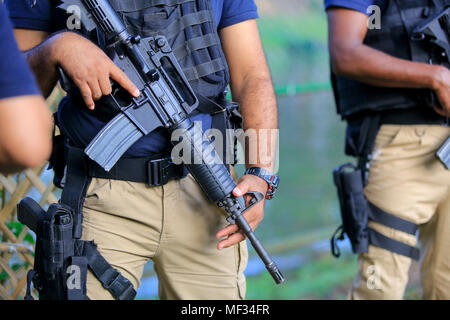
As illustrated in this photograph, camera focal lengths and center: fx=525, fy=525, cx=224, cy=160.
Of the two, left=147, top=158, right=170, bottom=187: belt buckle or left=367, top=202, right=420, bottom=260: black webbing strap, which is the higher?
left=147, top=158, right=170, bottom=187: belt buckle

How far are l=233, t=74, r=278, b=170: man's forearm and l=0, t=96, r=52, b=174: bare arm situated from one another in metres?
0.87

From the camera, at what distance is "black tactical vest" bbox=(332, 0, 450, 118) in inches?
74.9

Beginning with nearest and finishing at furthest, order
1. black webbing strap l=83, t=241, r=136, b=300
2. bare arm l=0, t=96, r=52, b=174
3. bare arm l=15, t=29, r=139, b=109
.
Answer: bare arm l=0, t=96, r=52, b=174 < bare arm l=15, t=29, r=139, b=109 < black webbing strap l=83, t=241, r=136, b=300

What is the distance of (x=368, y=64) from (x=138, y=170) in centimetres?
98

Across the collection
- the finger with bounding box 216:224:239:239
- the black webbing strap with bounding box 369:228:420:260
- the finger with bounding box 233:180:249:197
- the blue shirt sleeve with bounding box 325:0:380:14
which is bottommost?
the black webbing strap with bounding box 369:228:420:260

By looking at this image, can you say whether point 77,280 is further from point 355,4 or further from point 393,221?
point 355,4

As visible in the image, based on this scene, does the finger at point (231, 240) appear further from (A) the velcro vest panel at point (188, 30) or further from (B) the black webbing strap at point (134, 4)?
(B) the black webbing strap at point (134, 4)

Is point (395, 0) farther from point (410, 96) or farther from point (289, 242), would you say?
point (289, 242)

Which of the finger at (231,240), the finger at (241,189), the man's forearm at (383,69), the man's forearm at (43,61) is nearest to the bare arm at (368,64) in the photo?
the man's forearm at (383,69)

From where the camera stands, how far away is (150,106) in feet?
4.52

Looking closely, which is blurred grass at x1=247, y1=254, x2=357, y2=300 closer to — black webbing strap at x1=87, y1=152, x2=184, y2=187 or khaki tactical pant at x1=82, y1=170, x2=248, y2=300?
khaki tactical pant at x1=82, y1=170, x2=248, y2=300

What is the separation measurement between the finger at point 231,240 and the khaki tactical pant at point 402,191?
766 mm

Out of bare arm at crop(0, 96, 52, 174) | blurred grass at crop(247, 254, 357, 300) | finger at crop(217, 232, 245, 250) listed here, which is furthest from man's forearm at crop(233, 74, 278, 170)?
blurred grass at crop(247, 254, 357, 300)

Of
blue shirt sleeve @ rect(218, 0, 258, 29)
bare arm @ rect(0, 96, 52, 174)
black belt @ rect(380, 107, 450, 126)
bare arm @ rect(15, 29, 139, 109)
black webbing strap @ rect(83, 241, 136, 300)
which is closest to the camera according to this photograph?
bare arm @ rect(0, 96, 52, 174)
